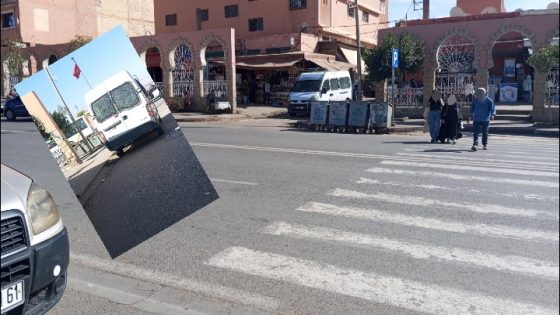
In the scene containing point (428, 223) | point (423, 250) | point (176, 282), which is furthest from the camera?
point (428, 223)

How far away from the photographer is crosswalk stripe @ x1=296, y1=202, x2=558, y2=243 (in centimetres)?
541

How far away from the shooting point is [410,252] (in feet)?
16.9

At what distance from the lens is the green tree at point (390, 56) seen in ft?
68.2

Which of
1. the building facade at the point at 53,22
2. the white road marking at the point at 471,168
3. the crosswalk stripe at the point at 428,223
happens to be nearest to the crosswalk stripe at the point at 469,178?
the white road marking at the point at 471,168

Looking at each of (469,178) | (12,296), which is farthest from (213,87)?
(12,296)

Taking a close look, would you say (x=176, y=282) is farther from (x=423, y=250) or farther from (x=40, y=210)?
(x=423, y=250)

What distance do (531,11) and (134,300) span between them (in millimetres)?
3517

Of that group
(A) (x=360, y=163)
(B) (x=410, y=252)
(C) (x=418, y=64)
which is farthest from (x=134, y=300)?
(C) (x=418, y=64)

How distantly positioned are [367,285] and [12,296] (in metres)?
2.89

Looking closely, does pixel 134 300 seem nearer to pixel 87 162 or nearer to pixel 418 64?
pixel 87 162

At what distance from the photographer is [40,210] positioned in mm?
2592

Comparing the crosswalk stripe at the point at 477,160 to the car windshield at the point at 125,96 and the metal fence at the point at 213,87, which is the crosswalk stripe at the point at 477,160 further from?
the car windshield at the point at 125,96

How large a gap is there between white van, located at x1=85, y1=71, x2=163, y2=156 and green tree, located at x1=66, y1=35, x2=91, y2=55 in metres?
0.20

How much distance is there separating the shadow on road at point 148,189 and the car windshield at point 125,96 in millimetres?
115
